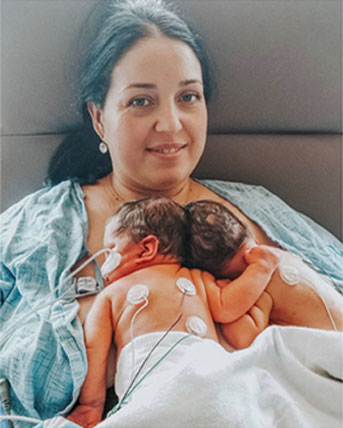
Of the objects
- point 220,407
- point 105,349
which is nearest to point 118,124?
point 105,349

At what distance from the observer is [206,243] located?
0.64m

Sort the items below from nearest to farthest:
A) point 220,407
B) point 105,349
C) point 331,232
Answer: point 220,407 < point 105,349 < point 331,232

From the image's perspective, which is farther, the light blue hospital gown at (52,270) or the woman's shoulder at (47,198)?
the woman's shoulder at (47,198)

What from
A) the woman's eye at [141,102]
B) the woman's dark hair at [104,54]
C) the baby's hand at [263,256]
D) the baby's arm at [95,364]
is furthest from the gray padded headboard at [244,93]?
the baby's arm at [95,364]

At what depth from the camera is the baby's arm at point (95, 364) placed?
0.53 m

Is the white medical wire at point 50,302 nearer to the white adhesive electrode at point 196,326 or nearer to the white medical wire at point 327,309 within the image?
the white adhesive electrode at point 196,326

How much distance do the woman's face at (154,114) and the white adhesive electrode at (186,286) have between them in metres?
0.19

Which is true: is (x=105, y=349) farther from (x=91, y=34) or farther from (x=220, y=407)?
(x=91, y=34)

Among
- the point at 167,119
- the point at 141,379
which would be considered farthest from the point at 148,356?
the point at 167,119

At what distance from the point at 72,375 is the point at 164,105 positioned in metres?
0.42

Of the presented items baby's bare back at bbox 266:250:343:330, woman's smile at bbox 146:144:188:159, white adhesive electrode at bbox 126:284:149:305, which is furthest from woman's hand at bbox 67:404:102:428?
woman's smile at bbox 146:144:188:159

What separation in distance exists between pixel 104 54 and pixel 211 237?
365 mm

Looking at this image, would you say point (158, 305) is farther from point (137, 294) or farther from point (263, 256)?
point (263, 256)

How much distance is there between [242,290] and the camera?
0.60 meters
